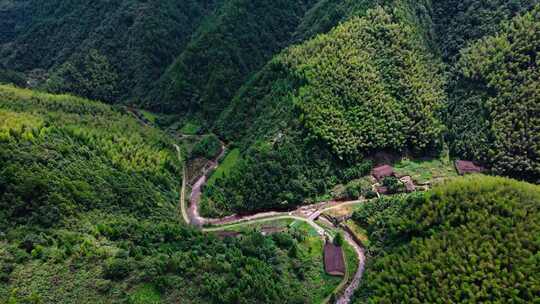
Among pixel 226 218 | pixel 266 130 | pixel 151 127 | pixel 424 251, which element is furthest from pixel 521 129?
pixel 151 127

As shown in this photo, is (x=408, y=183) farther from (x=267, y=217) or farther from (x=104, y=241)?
(x=104, y=241)

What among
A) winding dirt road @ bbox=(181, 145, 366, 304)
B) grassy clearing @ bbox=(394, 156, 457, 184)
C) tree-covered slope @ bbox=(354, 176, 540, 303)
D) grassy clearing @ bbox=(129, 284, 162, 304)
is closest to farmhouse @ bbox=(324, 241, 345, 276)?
winding dirt road @ bbox=(181, 145, 366, 304)

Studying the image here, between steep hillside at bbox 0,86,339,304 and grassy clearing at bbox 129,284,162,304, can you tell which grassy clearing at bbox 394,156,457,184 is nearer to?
steep hillside at bbox 0,86,339,304

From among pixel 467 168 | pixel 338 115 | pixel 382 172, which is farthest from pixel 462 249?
pixel 338 115

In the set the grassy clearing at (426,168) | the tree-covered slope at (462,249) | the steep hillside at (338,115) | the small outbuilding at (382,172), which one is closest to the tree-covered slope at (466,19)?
the steep hillside at (338,115)

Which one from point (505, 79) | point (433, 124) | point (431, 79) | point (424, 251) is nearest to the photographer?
point (424, 251)

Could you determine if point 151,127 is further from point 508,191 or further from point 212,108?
point 508,191
